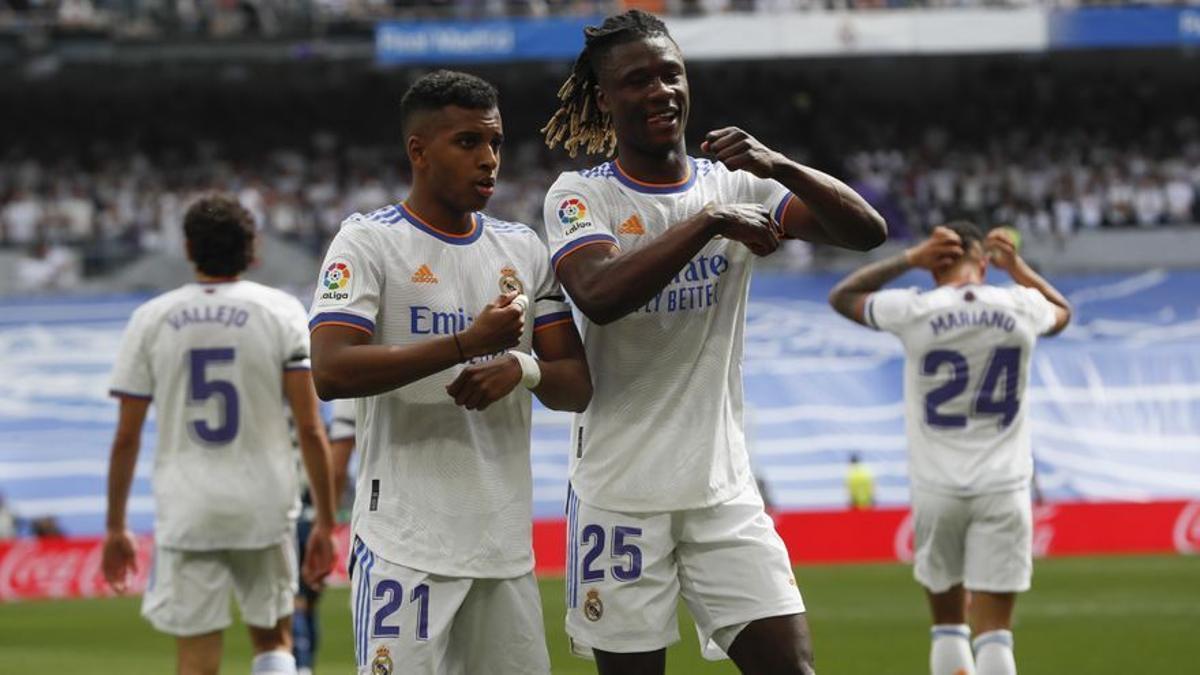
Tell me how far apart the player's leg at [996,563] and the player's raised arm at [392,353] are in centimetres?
410

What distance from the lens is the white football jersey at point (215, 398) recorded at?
7520 millimetres

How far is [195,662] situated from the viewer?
7.51 metres

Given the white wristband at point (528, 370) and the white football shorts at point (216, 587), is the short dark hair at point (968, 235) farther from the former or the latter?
the white wristband at point (528, 370)

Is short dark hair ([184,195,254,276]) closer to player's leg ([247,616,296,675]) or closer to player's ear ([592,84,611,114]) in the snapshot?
player's leg ([247,616,296,675])

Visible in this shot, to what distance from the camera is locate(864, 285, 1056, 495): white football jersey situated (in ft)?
28.2

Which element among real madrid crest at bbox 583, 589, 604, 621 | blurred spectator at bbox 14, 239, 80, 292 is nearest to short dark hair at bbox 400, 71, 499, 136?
real madrid crest at bbox 583, 589, 604, 621

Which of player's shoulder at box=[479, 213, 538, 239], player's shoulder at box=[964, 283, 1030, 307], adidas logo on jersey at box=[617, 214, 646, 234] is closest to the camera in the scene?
player's shoulder at box=[479, 213, 538, 239]

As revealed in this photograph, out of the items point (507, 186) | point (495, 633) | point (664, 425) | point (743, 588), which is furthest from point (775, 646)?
point (507, 186)

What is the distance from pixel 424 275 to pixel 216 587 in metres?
2.82

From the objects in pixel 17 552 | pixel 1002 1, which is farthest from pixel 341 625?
pixel 1002 1

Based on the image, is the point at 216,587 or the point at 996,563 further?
the point at 996,563

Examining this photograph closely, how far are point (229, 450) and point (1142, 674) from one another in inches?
263

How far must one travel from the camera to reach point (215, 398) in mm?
7551

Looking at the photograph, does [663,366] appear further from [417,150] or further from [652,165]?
[417,150]
